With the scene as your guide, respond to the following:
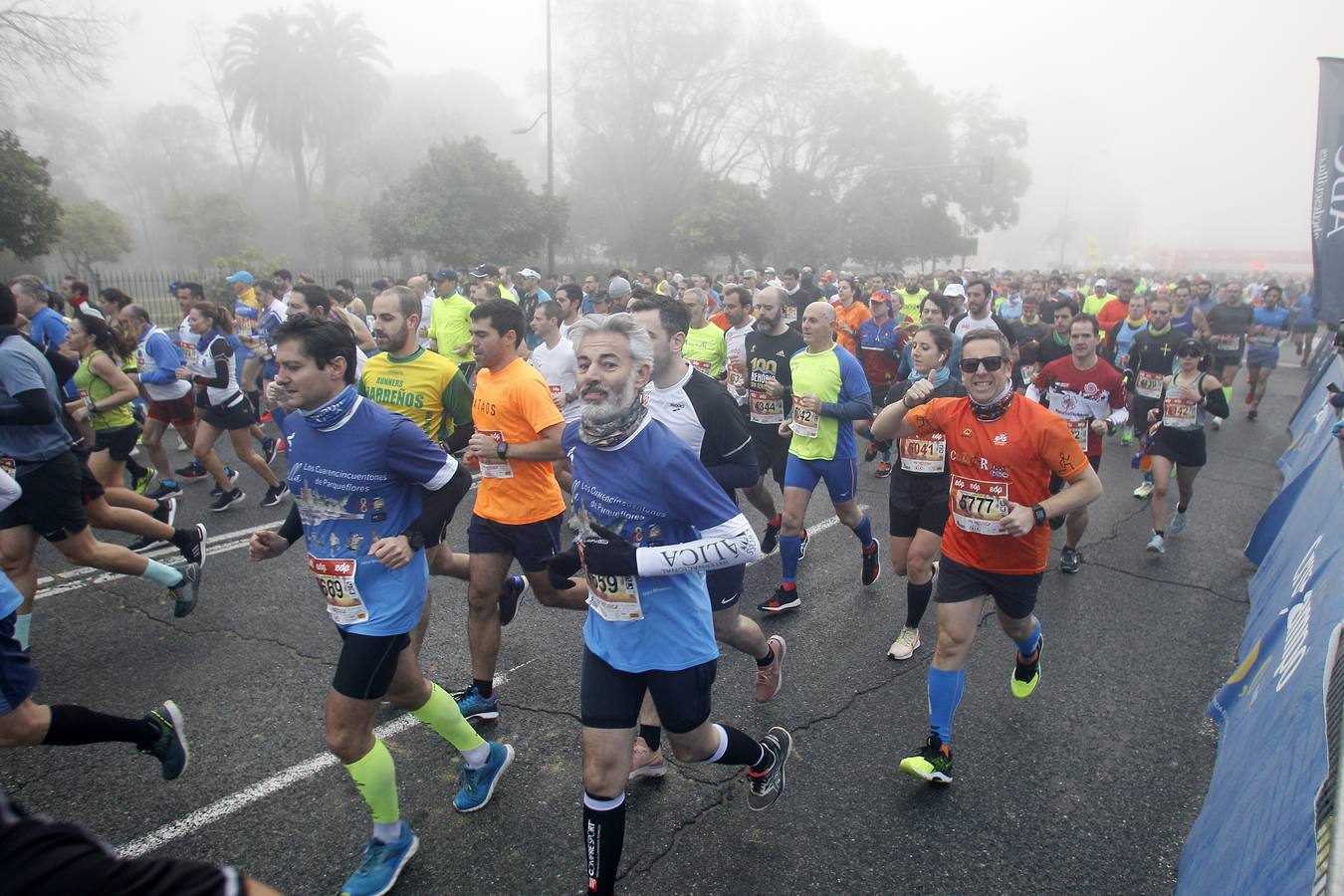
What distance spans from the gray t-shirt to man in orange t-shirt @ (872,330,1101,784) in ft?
15.5

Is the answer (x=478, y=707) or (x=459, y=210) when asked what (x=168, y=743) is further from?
(x=459, y=210)

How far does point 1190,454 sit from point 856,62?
53749 millimetres

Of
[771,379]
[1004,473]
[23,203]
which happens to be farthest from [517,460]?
[23,203]

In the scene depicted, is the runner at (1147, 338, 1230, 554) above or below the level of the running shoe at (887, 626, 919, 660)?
above

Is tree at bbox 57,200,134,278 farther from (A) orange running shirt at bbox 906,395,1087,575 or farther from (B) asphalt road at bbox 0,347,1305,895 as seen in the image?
(A) orange running shirt at bbox 906,395,1087,575

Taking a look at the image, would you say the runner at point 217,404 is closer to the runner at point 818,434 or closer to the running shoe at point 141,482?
the running shoe at point 141,482

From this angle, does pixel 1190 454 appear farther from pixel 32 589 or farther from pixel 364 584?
pixel 32 589

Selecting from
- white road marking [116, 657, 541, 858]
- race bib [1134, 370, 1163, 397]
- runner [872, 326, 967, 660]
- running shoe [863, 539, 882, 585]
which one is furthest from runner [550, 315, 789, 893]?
race bib [1134, 370, 1163, 397]

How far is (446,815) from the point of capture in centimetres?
335

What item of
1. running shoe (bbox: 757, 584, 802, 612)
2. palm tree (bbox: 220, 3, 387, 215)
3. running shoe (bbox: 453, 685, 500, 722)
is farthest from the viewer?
palm tree (bbox: 220, 3, 387, 215)

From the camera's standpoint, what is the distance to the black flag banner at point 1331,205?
679 centimetres

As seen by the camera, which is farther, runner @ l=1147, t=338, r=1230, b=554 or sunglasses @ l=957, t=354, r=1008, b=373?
runner @ l=1147, t=338, r=1230, b=554

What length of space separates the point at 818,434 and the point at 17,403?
4.79 meters

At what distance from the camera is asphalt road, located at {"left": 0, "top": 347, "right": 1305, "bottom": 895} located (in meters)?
3.11
